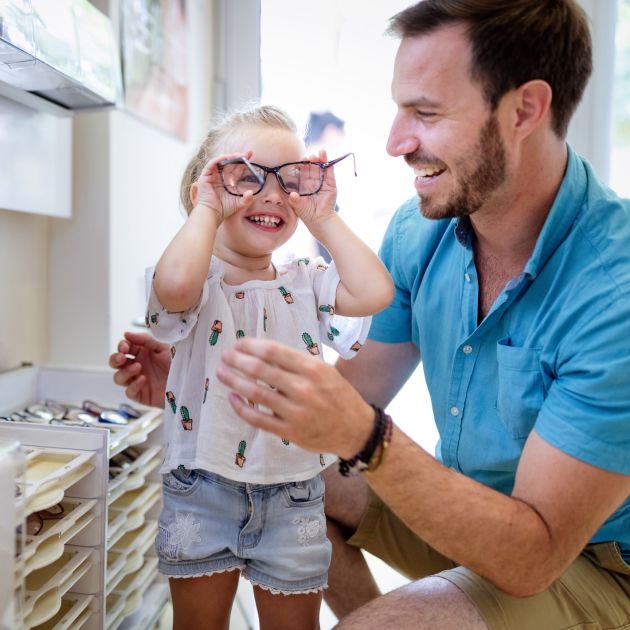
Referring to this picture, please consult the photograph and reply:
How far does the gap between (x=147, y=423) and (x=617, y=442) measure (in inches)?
37.3

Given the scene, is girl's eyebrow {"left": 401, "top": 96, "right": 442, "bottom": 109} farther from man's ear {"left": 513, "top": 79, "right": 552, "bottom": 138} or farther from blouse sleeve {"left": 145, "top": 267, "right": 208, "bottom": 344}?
blouse sleeve {"left": 145, "top": 267, "right": 208, "bottom": 344}

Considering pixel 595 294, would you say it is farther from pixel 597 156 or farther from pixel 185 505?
pixel 597 156

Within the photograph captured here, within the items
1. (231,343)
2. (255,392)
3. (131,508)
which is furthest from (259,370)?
(131,508)

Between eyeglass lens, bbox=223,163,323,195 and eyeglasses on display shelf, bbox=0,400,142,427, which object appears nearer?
eyeglass lens, bbox=223,163,323,195

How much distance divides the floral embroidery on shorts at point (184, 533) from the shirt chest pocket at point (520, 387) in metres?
0.61

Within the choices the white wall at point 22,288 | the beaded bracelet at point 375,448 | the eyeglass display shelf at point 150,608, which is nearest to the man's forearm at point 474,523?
the beaded bracelet at point 375,448

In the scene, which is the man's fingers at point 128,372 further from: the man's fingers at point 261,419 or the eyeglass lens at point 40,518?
the man's fingers at point 261,419

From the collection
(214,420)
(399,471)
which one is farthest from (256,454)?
(399,471)

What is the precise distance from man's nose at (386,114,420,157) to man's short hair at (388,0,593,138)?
149 millimetres

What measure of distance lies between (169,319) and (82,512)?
0.37m

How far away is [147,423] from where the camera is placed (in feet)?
4.83

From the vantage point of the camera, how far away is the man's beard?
1.24 meters

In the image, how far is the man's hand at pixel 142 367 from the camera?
1417mm

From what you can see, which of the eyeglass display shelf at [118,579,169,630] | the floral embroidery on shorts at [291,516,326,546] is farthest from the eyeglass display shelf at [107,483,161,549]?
the floral embroidery on shorts at [291,516,326,546]
